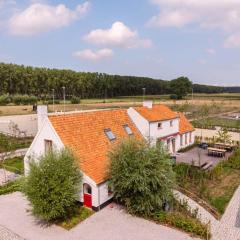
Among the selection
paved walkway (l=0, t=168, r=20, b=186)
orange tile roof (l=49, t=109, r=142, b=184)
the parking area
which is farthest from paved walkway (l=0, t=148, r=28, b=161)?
the parking area

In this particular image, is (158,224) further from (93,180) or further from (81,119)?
(81,119)

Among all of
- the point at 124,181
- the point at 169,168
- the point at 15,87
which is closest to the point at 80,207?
the point at 124,181

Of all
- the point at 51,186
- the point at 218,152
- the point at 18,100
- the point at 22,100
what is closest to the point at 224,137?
the point at 218,152

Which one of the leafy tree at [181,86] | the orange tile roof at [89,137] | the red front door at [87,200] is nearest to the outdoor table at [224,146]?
the orange tile roof at [89,137]

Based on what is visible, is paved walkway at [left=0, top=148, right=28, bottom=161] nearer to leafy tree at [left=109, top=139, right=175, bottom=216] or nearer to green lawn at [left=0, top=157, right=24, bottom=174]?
green lawn at [left=0, top=157, right=24, bottom=174]

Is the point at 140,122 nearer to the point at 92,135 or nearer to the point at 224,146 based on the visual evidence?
the point at 92,135

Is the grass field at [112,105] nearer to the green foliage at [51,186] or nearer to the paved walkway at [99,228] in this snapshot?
the paved walkway at [99,228]
